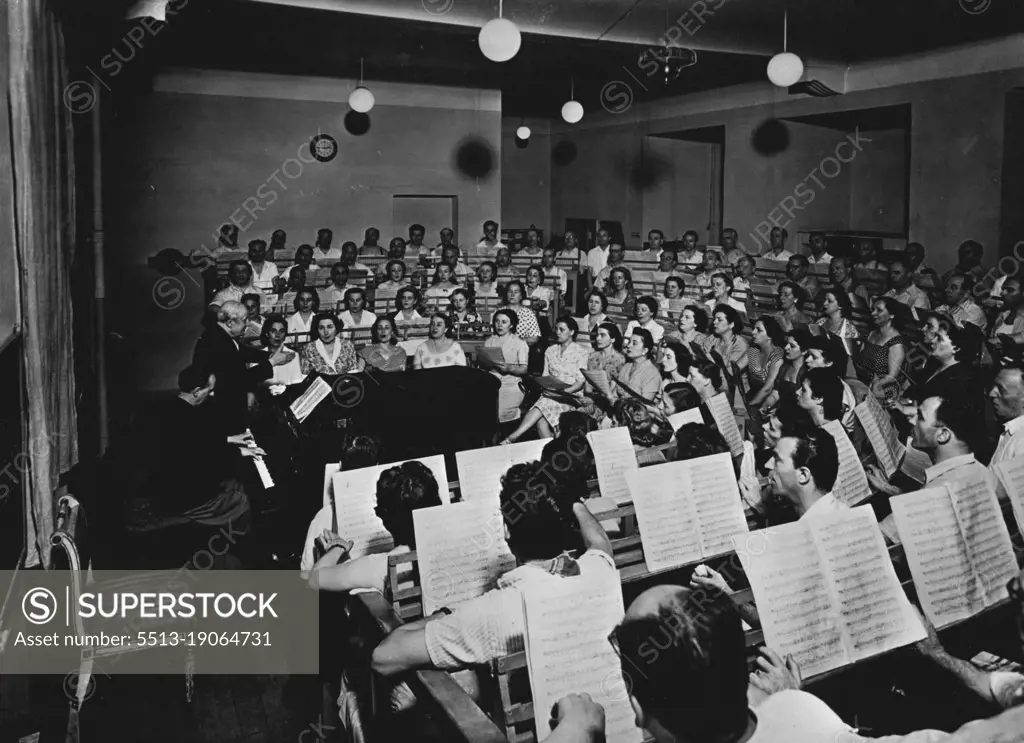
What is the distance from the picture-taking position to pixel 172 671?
4.17 metres

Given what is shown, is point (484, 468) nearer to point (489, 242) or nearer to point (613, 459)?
point (613, 459)

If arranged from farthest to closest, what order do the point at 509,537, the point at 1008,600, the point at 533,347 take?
the point at 533,347, the point at 1008,600, the point at 509,537

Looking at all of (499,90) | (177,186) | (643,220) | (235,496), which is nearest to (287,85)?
(177,186)

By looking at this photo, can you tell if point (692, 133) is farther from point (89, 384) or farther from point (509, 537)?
point (509, 537)

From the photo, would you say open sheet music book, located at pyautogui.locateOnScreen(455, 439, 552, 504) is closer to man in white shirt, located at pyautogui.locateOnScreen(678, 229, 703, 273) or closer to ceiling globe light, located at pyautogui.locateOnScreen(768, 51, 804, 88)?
ceiling globe light, located at pyautogui.locateOnScreen(768, 51, 804, 88)

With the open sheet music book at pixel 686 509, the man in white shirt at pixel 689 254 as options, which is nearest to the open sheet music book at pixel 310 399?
the open sheet music book at pixel 686 509

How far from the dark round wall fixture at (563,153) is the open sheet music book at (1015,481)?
14633 mm

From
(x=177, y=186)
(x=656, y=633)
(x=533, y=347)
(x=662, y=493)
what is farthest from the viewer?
(x=177, y=186)

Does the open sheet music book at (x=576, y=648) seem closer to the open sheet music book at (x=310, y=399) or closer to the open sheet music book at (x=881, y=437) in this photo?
the open sheet music book at (x=881, y=437)

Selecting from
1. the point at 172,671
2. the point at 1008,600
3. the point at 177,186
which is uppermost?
the point at 177,186

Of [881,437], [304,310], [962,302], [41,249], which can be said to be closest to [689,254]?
[962,302]

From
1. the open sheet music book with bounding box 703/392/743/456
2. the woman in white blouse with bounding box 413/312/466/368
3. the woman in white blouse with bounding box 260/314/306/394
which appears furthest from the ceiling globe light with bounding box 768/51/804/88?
the woman in white blouse with bounding box 260/314/306/394

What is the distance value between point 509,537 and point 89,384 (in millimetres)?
5016

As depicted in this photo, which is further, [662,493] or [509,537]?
[662,493]
